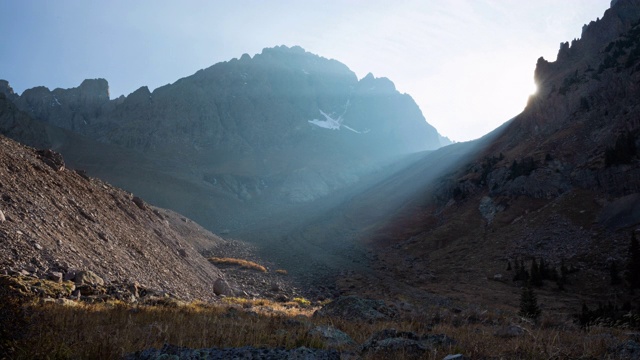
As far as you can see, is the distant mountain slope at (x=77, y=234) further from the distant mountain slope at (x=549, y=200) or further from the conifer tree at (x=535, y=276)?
the conifer tree at (x=535, y=276)

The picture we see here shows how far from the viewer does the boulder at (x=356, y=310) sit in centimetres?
1319

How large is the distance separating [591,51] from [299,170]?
9822 centimetres

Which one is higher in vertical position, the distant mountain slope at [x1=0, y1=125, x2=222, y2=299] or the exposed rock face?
the exposed rock face

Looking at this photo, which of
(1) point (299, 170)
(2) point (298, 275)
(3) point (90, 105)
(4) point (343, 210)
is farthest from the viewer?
(3) point (90, 105)

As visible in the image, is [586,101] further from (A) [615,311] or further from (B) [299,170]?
(B) [299,170]

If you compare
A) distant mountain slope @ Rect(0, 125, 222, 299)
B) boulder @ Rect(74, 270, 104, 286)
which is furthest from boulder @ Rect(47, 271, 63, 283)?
boulder @ Rect(74, 270, 104, 286)

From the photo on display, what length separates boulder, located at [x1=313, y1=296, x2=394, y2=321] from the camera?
13188 millimetres

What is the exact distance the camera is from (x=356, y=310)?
13680 millimetres

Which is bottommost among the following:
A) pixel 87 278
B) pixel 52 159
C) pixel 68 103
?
pixel 87 278

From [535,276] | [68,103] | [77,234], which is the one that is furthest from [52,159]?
[68,103]

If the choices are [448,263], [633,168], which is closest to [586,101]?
[633,168]

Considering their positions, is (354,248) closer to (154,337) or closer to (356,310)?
(356,310)

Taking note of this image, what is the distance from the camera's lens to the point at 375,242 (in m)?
59.9

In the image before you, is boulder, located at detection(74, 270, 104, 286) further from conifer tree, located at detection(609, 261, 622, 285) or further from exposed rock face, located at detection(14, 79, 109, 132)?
→ exposed rock face, located at detection(14, 79, 109, 132)
